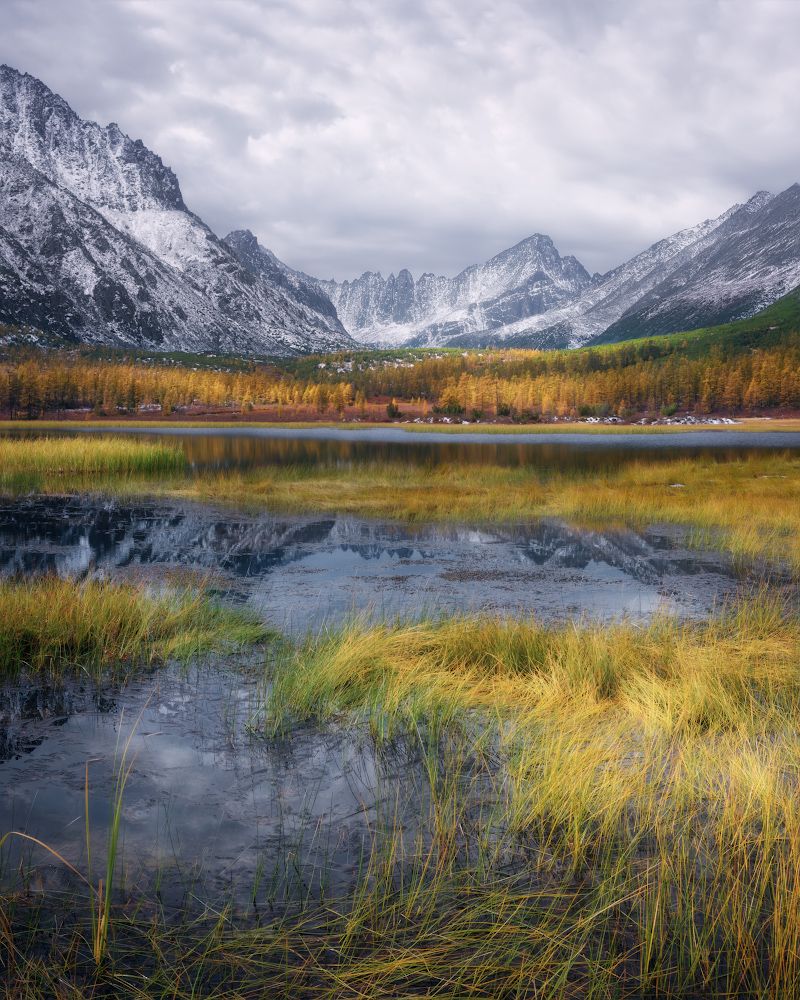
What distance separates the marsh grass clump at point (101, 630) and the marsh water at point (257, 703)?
0.63 metres

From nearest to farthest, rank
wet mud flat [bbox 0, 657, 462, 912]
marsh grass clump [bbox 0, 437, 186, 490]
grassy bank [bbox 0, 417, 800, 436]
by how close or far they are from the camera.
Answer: wet mud flat [bbox 0, 657, 462, 912]
marsh grass clump [bbox 0, 437, 186, 490]
grassy bank [bbox 0, 417, 800, 436]

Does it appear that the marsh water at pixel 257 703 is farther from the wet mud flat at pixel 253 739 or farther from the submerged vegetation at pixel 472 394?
the submerged vegetation at pixel 472 394

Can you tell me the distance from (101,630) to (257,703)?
3654 millimetres

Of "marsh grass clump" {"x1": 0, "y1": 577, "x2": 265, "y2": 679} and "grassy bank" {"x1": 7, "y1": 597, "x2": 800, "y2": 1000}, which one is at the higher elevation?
"grassy bank" {"x1": 7, "y1": 597, "x2": 800, "y2": 1000}

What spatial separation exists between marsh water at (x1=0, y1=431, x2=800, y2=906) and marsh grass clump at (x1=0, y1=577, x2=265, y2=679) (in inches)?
24.8

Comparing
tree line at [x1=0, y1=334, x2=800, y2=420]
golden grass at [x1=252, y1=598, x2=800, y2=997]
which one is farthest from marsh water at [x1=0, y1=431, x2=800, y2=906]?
tree line at [x1=0, y1=334, x2=800, y2=420]

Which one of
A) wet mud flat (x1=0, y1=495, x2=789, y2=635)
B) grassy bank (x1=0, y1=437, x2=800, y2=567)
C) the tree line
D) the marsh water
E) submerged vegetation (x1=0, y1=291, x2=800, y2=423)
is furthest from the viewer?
submerged vegetation (x1=0, y1=291, x2=800, y2=423)

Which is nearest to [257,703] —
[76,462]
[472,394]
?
[76,462]

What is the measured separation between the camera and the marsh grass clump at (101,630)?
10203 millimetres

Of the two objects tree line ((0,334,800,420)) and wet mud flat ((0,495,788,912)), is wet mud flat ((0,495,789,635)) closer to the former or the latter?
wet mud flat ((0,495,788,912))

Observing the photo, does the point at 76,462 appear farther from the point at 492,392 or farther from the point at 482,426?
the point at 492,392

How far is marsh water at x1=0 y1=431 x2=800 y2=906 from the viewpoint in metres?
5.76

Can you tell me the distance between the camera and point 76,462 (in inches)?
1599

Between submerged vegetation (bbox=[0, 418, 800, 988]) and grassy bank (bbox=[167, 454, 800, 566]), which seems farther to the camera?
grassy bank (bbox=[167, 454, 800, 566])
